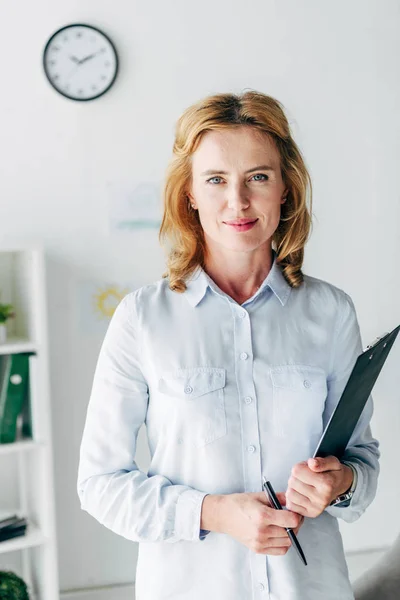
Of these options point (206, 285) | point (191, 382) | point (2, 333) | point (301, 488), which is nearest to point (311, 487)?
point (301, 488)

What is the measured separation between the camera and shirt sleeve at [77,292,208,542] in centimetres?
123

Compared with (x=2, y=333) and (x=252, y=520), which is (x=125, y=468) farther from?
(x=2, y=333)

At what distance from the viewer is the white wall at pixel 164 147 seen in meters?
2.91

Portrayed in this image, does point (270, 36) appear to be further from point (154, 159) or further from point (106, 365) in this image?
point (106, 365)

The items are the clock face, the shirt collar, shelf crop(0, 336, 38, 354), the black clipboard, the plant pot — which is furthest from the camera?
the clock face

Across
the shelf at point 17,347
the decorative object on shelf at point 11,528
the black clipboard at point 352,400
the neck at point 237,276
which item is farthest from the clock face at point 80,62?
the black clipboard at point 352,400

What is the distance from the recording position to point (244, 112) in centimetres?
129

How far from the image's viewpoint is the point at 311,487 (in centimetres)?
120

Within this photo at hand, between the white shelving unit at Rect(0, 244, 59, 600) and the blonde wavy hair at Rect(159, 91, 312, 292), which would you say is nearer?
the blonde wavy hair at Rect(159, 91, 312, 292)

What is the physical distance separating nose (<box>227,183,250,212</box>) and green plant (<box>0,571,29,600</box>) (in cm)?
193

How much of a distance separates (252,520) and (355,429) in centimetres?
30

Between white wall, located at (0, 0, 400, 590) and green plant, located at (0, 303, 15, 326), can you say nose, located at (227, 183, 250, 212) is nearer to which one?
green plant, located at (0, 303, 15, 326)

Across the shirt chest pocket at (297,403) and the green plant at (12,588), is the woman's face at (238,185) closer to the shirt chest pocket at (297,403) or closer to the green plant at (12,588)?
the shirt chest pocket at (297,403)

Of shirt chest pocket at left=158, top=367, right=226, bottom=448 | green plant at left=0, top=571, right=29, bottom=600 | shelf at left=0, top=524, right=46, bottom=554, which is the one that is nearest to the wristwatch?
shirt chest pocket at left=158, top=367, right=226, bottom=448
